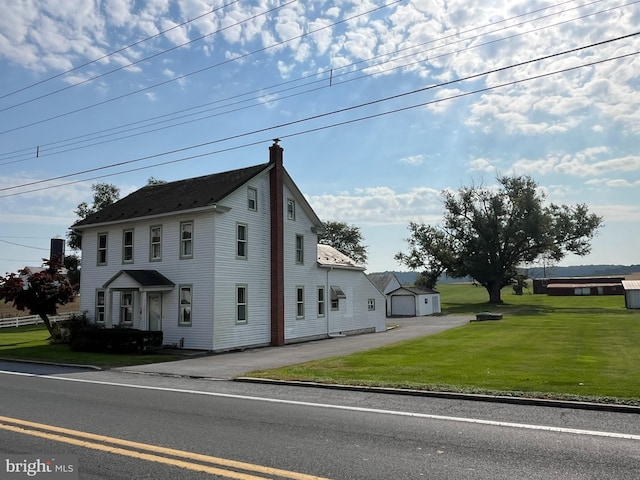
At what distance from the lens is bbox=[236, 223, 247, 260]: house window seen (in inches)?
934

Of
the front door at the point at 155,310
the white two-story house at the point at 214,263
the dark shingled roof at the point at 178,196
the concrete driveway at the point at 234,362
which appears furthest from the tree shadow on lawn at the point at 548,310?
the front door at the point at 155,310

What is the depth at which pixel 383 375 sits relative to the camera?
13.0 m

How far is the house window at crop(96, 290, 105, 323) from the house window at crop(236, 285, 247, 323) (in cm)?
798

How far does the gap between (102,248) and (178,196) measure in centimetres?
535

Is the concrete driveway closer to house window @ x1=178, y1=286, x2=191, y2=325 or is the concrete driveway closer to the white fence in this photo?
house window @ x1=178, y1=286, x2=191, y2=325

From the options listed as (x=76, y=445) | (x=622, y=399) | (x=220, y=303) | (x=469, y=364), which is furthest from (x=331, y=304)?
(x=76, y=445)

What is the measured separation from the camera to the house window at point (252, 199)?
972 inches

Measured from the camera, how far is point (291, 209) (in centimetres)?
2783

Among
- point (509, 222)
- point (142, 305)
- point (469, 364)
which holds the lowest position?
point (469, 364)

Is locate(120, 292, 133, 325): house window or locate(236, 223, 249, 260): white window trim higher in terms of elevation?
locate(236, 223, 249, 260): white window trim

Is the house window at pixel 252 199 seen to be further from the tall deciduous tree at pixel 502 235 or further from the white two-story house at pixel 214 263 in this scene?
the tall deciduous tree at pixel 502 235

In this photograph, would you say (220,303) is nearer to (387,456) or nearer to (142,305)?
(142,305)

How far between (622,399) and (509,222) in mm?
59298

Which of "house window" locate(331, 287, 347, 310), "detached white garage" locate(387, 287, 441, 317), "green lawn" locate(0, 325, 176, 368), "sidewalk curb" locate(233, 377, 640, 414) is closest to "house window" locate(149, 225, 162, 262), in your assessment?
"green lawn" locate(0, 325, 176, 368)
